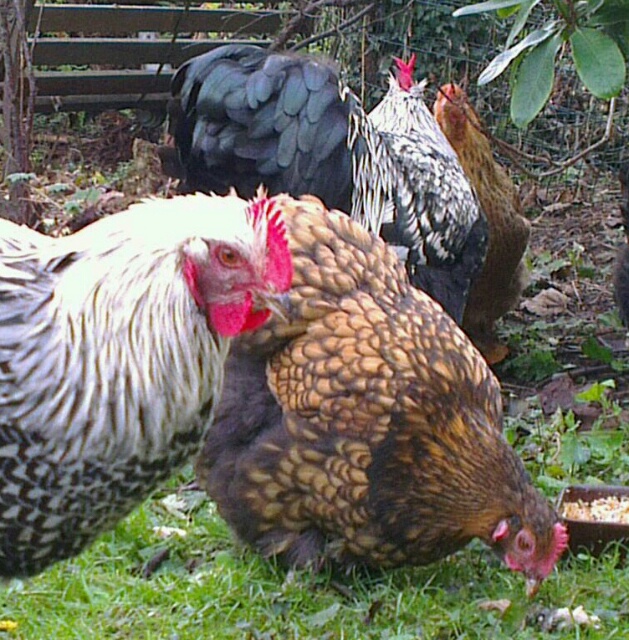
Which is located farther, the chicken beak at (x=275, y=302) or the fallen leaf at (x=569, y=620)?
the fallen leaf at (x=569, y=620)

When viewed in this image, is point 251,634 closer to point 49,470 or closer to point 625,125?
point 49,470

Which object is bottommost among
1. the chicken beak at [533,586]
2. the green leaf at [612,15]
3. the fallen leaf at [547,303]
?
the chicken beak at [533,586]

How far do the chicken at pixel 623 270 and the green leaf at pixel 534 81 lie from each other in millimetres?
3038

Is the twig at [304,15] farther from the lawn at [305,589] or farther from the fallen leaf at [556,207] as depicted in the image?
the lawn at [305,589]

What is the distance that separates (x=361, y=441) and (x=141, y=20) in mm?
7275

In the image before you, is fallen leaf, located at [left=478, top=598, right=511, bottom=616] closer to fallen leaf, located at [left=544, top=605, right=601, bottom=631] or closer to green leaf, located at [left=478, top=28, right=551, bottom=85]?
fallen leaf, located at [left=544, top=605, right=601, bottom=631]

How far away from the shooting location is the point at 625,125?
28.0 feet

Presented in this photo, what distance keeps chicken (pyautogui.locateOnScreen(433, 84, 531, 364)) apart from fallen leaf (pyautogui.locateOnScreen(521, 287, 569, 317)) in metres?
0.43

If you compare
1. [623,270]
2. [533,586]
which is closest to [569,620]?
[533,586]

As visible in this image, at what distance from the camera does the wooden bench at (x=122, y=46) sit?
9961 millimetres

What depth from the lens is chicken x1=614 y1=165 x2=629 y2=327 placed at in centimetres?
644

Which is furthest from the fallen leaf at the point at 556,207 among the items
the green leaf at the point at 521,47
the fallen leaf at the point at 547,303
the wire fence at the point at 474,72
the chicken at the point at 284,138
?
the green leaf at the point at 521,47

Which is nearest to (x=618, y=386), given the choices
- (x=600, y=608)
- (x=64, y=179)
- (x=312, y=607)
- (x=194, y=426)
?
(x=600, y=608)

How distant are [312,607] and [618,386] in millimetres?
3000
